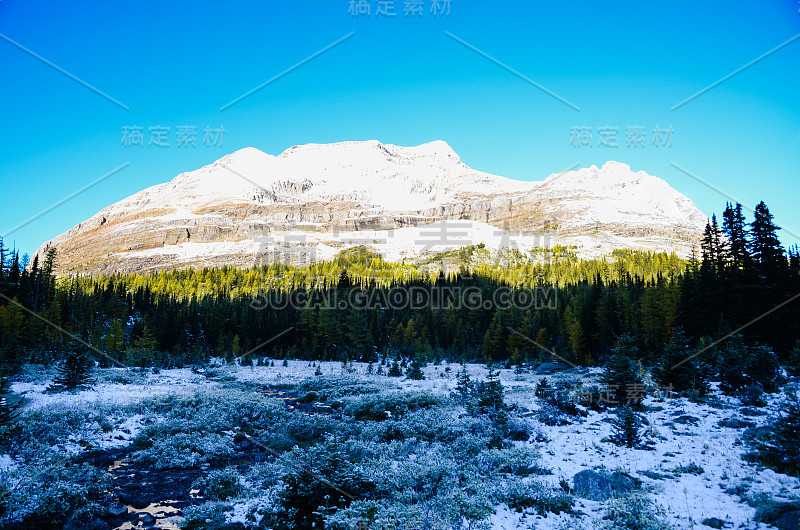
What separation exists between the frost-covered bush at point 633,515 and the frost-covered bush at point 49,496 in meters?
14.2

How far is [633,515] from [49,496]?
52.2ft

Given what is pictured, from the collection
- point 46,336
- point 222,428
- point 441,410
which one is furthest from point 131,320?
point 441,410

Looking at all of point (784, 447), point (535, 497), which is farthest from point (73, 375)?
point (784, 447)

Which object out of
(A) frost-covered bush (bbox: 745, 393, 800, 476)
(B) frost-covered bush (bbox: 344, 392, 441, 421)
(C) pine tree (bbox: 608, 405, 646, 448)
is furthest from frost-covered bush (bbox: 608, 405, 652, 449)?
(B) frost-covered bush (bbox: 344, 392, 441, 421)

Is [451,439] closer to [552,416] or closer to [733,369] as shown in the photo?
[552,416]

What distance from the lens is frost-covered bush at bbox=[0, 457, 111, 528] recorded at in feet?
36.1

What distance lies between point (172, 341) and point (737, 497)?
71.8m

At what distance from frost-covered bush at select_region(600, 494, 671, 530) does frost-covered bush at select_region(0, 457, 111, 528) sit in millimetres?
14159

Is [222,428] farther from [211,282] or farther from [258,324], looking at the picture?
[211,282]

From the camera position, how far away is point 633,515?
9.91 meters

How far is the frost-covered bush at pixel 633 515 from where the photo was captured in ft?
31.0

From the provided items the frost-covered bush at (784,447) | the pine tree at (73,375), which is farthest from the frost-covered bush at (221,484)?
the pine tree at (73,375)

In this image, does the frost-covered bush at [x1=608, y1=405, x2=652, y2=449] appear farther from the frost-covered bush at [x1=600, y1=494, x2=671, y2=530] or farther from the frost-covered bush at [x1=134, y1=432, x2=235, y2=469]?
the frost-covered bush at [x1=134, y1=432, x2=235, y2=469]

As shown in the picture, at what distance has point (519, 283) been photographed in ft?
401
